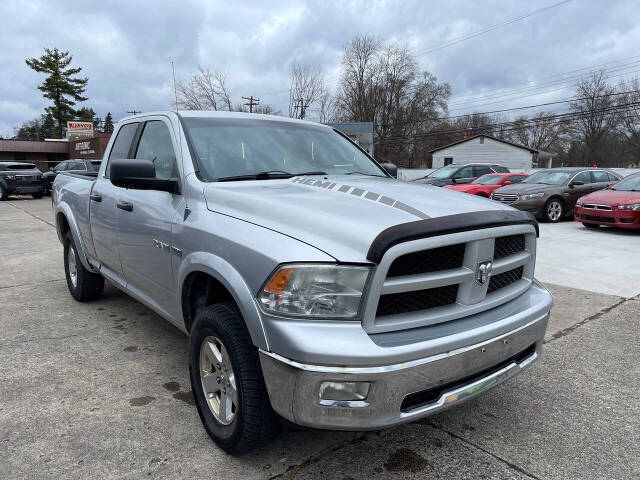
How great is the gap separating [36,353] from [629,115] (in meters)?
58.3

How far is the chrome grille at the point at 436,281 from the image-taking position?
1.96 metres

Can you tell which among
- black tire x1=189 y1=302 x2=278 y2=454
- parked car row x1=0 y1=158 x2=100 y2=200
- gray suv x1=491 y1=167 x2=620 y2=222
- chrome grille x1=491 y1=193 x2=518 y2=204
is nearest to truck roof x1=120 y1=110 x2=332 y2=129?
black tire x1=189 y1=302 x2=278 y2=454

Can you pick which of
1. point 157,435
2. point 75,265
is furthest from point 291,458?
point 75,265

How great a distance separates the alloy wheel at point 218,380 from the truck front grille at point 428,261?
3.02 feet

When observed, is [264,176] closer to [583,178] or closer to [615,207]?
[615,207]

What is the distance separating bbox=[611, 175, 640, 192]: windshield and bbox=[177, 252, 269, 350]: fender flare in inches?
436

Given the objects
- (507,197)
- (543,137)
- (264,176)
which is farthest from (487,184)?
(543,137)

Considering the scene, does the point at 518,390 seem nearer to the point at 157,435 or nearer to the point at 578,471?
the point at 578,471

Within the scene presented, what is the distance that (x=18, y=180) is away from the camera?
2116 cm

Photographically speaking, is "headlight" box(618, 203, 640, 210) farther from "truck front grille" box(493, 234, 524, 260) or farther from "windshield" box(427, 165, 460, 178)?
"truck front grille" box(493, 234, 524, 260)

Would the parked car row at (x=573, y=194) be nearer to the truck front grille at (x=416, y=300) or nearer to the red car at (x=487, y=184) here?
the red car at (x=487, y=184)

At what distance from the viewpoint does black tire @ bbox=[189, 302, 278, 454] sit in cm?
215

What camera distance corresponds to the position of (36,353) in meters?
3.72

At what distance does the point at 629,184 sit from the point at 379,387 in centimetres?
1145
